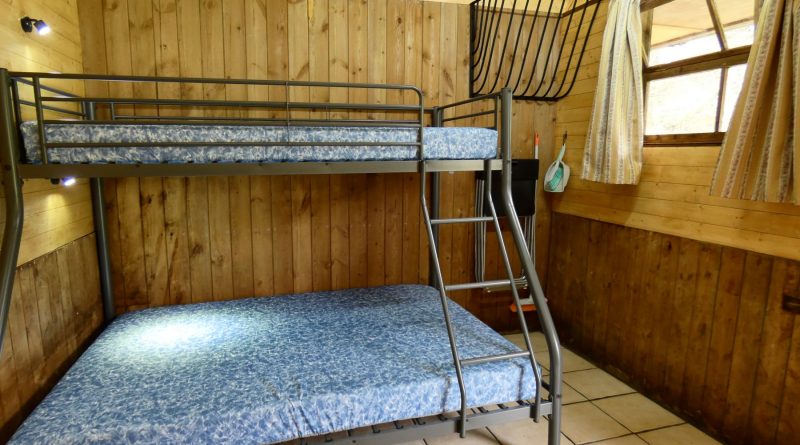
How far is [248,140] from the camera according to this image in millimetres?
1975

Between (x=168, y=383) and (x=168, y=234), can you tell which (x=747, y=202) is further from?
(x=168, y=234)

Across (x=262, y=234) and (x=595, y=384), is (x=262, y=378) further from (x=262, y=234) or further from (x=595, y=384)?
(x=595, y=384)

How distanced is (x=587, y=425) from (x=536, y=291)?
93cm

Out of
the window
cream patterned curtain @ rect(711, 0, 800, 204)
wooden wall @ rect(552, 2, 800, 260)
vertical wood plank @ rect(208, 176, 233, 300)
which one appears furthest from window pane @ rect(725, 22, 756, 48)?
vertical wood plank @ rect(208, 176, 233, 300)

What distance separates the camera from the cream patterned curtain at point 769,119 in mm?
1923

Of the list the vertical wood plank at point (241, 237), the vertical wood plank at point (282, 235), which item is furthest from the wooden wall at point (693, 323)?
the vertical wood plank at point (241, 237)

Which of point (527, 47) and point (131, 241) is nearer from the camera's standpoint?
point (131, 241)

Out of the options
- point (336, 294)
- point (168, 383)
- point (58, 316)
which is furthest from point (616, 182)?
point (58, 316)

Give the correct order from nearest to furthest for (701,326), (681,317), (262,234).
Answer: (701,326)
(681,317)
(262,234)

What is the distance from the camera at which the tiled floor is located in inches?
94.6

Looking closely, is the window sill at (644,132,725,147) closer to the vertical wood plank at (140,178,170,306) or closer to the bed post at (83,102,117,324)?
the vertical wood plank at (140,178,170,306)

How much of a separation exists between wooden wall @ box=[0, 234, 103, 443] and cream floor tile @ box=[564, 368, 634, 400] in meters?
2.77

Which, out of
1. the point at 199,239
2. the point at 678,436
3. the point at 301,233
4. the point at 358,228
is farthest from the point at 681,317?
the point at 199,239

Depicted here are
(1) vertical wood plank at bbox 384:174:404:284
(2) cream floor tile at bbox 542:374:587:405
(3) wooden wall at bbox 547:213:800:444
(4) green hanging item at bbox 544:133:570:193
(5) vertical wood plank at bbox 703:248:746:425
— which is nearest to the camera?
(3) wooden wall at bbox 547:213:800:444
